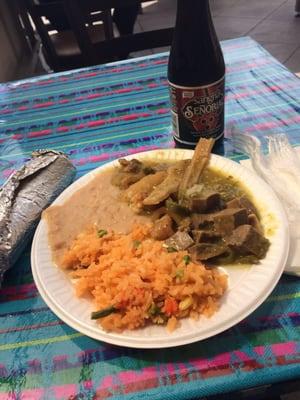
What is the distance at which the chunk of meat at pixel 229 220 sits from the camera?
831 mm

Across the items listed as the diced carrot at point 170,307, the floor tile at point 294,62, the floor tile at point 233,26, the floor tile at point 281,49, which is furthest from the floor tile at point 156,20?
the diced carrot at point 170,307

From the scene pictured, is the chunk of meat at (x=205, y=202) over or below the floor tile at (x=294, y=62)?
over

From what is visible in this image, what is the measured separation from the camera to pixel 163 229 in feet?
2.85

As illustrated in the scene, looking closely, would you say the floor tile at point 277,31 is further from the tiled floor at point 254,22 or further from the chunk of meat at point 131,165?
the chunk of meat at point 131,165

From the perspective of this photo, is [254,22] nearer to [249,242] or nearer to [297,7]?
[297,7]

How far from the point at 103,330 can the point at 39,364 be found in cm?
16

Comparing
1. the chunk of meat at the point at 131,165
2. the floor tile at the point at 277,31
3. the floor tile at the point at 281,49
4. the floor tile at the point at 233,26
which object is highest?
the chunk of meat at the point at 131,165

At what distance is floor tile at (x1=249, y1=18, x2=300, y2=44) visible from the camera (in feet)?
11.9

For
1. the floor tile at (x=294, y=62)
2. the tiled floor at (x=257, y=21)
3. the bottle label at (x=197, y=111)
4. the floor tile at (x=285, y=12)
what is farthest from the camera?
the floor tile at (x=285, y=12)

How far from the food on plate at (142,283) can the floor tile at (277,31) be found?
343 cm

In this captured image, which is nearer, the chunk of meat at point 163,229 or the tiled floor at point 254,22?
the chunk of meat at point 163,229

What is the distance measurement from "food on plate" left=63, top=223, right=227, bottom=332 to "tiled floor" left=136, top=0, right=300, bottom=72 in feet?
9.32

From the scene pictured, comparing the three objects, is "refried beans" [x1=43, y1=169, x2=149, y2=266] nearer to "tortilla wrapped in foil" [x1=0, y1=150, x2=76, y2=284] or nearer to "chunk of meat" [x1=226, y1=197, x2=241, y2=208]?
"tortilla wrapped in foil" [x1=0, y1=150, x2=76, y2=284]

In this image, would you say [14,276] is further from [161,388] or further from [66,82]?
[66,82]
